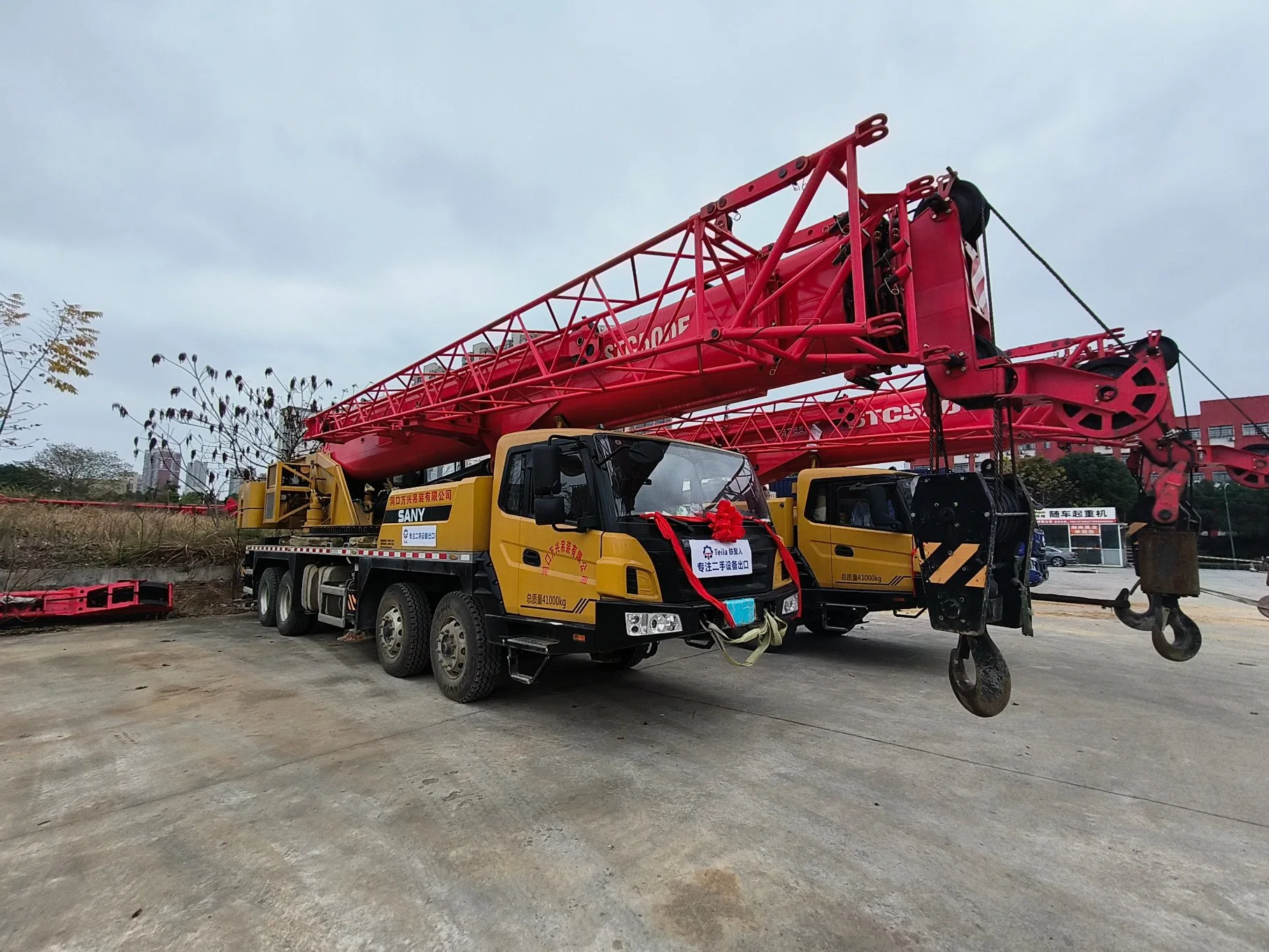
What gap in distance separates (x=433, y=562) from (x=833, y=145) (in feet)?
15.3

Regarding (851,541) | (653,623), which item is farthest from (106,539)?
(851,541)

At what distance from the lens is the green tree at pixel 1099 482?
39594mm

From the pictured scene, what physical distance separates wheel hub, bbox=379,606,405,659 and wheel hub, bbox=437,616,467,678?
729 mm

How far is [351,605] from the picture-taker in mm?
6949

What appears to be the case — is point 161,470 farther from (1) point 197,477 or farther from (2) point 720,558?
(2) point 720,558

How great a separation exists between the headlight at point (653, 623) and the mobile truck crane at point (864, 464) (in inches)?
61.8

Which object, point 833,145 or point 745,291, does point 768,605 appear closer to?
point 745,291

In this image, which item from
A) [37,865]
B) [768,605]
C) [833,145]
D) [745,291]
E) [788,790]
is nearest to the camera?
[37,865]

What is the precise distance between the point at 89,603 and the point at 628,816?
10609 mm

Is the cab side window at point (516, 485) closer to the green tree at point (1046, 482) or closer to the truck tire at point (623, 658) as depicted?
the truck tire at point (623, 658)

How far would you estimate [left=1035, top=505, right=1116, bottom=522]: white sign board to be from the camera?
28562mm

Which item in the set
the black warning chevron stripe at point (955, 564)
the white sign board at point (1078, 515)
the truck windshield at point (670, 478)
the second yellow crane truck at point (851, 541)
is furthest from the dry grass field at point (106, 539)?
the white sign board at point (1078, 515)

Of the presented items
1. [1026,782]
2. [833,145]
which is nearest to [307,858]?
[1026,782]

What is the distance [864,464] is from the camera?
11.0 m
